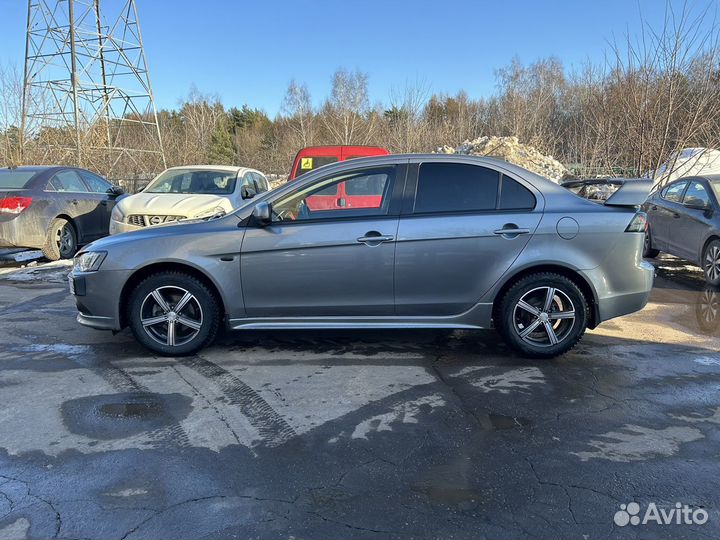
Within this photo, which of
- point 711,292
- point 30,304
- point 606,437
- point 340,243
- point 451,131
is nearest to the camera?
point 606,437

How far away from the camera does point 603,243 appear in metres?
4.41

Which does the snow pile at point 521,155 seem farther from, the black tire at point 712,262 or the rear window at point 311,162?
the black tire at point 712,262

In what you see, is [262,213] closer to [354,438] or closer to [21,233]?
[354,438]

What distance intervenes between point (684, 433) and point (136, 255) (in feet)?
14.0

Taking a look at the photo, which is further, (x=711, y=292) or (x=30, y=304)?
(x=711, y=292)

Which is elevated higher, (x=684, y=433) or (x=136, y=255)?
(x=136, y=255)

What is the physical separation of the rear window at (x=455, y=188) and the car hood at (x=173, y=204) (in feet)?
14.7

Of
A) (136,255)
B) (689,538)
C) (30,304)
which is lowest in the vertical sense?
(689,538)

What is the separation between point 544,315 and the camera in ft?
14.7

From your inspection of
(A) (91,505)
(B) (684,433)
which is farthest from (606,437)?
(A) (91,505)

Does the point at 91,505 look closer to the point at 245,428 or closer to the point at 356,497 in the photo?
the point at 245,428

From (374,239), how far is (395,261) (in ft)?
0.84

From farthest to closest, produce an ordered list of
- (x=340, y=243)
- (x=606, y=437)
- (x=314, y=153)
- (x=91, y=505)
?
(x=314, y=153) < (x=340, y=243) < (x=606, y=437) < (x=91, y=505)

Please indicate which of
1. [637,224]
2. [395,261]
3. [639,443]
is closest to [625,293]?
[637,224]
